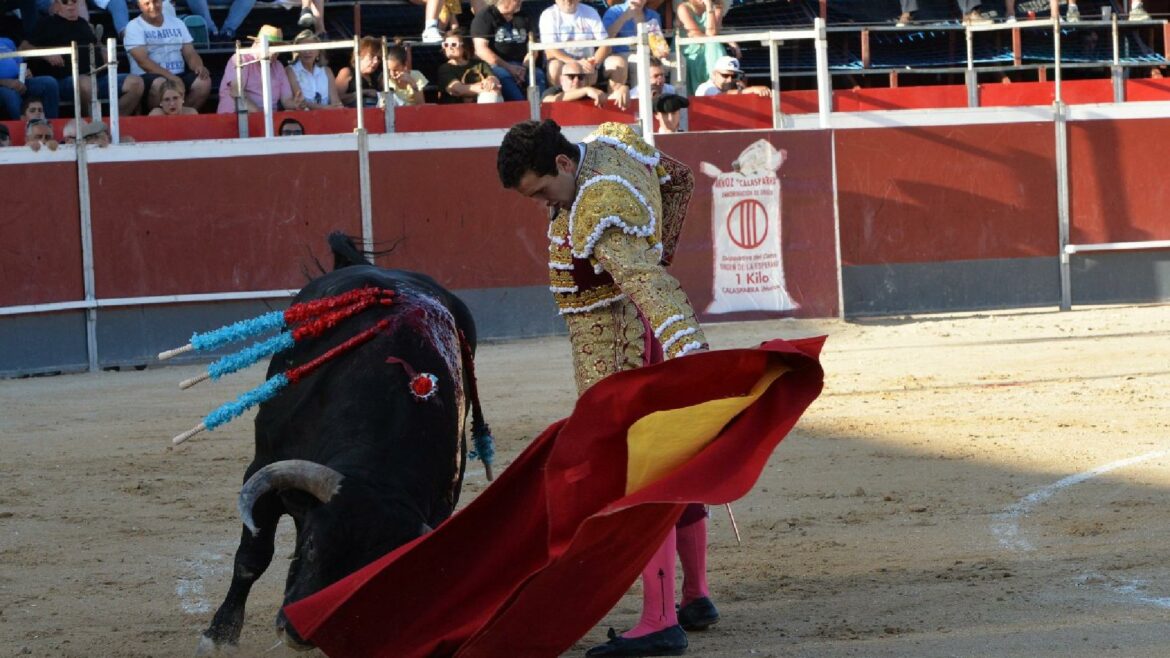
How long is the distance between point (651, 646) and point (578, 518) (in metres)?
0.45

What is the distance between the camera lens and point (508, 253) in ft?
30.7

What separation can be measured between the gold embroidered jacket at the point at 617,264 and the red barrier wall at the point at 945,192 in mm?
6419

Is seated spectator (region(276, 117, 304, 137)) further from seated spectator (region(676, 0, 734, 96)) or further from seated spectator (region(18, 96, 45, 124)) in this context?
seated spectator (region(676, 0, 734, 96))

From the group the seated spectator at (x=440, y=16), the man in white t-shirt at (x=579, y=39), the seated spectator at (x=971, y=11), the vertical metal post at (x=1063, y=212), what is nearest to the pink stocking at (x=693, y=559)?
the man in white t-shirt at (x=579, y=39)

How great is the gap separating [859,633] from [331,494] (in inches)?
44.1

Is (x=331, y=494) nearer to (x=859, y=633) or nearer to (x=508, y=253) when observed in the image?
(x=859, y=633)

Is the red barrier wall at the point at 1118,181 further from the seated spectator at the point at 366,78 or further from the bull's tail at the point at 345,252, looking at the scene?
the bull's tail at the point at 345,252

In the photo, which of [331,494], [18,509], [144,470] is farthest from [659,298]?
[144,470]

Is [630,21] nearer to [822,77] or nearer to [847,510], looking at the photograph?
[822,77]

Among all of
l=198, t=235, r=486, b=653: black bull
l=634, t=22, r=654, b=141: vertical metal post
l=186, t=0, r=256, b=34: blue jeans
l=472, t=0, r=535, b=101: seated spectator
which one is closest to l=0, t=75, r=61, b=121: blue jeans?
l=186, t=0, r=256, b=34: blue jeans

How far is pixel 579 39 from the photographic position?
9672 mm

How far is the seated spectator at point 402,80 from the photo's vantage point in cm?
925

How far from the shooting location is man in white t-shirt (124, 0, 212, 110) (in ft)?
29.5

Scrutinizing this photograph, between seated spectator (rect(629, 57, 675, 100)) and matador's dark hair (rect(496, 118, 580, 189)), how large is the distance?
6.30 metres
